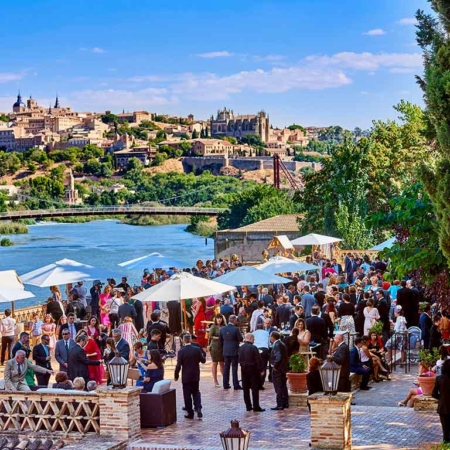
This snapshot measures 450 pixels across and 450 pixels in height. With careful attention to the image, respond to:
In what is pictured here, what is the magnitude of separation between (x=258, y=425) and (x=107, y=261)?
6702cm

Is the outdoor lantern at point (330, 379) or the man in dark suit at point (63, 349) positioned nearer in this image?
the outdoor lantern at point (330, 379)

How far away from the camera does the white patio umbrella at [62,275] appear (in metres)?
19.2

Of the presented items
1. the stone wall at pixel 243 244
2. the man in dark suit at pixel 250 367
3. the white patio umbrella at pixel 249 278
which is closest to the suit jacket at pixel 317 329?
the man in dark suit at pixel 250 367

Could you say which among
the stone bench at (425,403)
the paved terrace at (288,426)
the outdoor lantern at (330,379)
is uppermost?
the outdoor lantern at (330,379)

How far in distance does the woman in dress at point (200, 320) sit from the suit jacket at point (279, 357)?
4705 millimetres

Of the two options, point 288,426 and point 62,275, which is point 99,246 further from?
point 288,426

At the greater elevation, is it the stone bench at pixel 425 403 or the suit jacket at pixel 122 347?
the suit jacket at pixel 122 347

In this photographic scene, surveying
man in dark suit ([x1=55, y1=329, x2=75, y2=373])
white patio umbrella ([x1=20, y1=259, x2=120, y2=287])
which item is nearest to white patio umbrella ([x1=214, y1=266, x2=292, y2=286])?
white patio umbrella ([x1=20, y1=259, x2=120, y2=287])

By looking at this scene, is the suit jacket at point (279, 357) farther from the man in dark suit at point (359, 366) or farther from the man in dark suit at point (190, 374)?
the man in dark suit at point (359, 366)

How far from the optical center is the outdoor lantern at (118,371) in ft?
37.7

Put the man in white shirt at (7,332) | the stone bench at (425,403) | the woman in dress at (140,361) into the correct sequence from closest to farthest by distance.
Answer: the stone bench at (425,403) < the woman in dress at (140,361) < the man in white shirt at (7,332)

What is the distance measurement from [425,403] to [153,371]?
3.33 metres

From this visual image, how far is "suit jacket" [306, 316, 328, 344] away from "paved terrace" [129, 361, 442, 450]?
1.21 metres

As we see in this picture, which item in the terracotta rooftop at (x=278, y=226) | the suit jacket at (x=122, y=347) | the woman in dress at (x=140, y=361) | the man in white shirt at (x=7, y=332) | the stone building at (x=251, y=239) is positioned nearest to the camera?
the woman in dress at (x=140, y=361)
